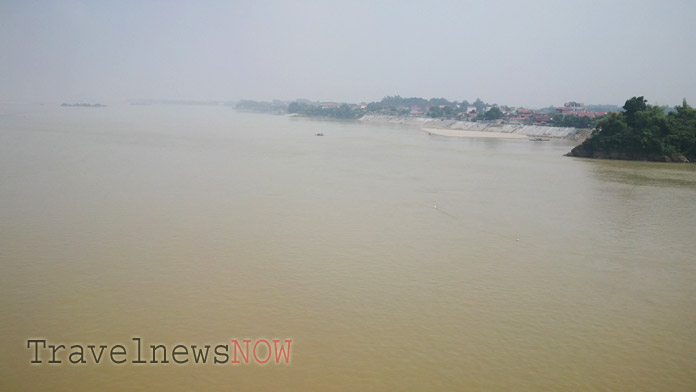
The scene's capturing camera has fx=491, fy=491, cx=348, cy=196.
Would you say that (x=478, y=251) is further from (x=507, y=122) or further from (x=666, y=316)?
(x=507, y=122)

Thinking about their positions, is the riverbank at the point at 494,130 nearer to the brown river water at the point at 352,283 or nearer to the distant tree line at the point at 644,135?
the distant tree line at the point at 644,135

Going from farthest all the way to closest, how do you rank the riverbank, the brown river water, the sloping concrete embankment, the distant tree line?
the sloping concrete embankment
the riverbank
the distant tree line
the brown river water

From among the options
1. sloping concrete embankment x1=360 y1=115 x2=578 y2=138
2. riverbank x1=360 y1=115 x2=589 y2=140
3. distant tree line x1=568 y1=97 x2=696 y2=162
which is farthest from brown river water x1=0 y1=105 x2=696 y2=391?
sloping concrete embankment x1=360 y1=115 x2=578 y2=138

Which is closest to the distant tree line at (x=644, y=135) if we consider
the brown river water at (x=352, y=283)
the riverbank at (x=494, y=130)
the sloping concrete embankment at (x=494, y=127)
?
the brown river water at (x=352, y=283)

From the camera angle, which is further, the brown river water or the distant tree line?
the distant tree line

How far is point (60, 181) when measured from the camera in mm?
7297

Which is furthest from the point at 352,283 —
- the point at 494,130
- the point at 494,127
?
the point at 494,127

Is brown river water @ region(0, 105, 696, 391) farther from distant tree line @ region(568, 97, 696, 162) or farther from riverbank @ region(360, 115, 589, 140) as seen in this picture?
riverbank @ region(360, 115, 589, 140)

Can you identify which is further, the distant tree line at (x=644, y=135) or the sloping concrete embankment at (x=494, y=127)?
the sloping concrete embankment at (x=494, y=127)

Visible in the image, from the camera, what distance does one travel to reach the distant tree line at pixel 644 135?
12.2 metres

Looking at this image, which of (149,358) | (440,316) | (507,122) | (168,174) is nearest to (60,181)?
(168,174)

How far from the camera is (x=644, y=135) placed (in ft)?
40.2

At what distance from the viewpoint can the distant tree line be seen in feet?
40.0

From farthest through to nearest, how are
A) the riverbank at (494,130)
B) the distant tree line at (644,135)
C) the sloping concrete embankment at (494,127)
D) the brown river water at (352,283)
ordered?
the sloping concrete embankment at (494,127)
the riverbank at (494,130)
the distant tree line at (644,135)
the brown river water at (352,283)
